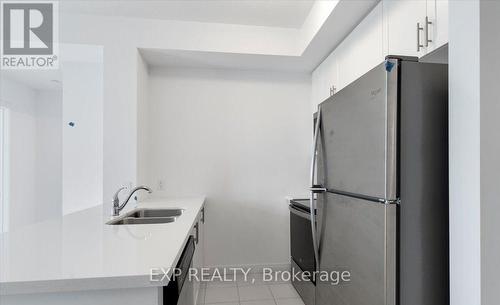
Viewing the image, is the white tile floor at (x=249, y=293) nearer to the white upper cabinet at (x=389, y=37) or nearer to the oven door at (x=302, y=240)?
the oven door at (x=302, y=240)

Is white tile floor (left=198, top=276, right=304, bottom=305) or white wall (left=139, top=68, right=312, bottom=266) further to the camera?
white wall (left=139, top=68, right=312, bottom=266)

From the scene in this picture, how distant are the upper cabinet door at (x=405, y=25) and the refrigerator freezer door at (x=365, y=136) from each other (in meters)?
0.55

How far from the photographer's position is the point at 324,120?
1568 millimetres

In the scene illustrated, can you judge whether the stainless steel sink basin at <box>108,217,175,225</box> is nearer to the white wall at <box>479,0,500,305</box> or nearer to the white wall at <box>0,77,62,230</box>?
the white wall at <box>479,0,500,305</box>

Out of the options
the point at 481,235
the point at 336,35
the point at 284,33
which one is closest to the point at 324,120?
the point at 481,235

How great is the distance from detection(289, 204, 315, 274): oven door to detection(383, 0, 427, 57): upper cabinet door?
1.32 meters

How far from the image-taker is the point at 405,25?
1.58 m

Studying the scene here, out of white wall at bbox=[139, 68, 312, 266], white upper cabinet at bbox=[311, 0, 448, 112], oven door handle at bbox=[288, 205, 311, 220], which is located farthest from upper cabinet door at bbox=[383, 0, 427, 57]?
white wall at bbox=[139, 68, 312, 266]

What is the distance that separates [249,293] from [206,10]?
2.61 metres

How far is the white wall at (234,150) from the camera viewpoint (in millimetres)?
2973

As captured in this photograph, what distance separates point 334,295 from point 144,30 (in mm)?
2606

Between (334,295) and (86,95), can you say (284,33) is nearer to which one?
(86,95)

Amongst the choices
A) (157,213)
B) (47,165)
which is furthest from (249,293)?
(47,165)

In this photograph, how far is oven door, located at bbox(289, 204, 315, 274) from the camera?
2.15 metres
